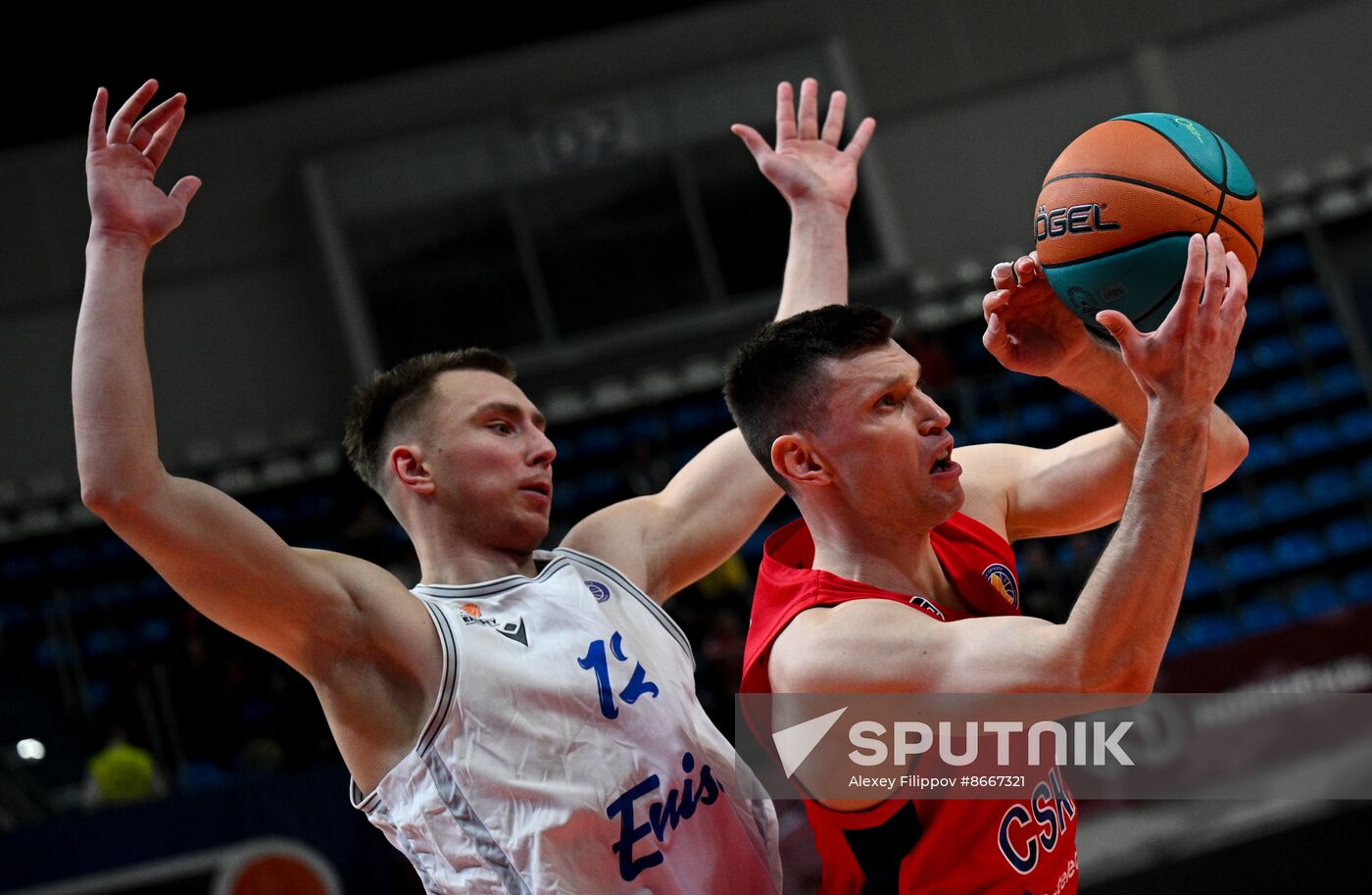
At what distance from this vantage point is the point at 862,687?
93.7 inches

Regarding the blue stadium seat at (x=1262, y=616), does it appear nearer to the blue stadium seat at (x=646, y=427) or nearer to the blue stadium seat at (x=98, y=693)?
the blue stadium seat at (x=646, y=427)

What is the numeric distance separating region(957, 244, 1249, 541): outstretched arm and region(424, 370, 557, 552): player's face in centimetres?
99

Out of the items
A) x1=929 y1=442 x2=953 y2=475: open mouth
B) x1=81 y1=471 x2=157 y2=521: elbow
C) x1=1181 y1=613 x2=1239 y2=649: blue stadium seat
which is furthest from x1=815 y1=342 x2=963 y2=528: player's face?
x1=1181 y1=613 x2=1239 y2=649: blue stadium seat

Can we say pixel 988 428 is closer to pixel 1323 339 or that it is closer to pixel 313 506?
pixel 1323 339

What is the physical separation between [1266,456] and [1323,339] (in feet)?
5.67

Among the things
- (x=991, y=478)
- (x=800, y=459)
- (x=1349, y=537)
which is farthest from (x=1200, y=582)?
(x=800, y=459)

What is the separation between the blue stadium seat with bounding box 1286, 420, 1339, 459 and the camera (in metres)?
13.4

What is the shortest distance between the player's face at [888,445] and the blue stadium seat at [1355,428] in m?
12.3

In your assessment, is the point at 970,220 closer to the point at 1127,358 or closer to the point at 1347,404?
the point at 1347,404

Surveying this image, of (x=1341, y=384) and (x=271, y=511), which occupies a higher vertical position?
(x=271, y=511)

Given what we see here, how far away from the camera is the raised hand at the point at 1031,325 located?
9.37 feet

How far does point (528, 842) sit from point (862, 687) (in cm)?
78

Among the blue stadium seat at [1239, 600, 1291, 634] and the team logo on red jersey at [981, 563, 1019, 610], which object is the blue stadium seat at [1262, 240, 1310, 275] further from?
the team logo on red jersey at [981, 563, 1019, 610]

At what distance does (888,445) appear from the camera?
2643 millimetres
